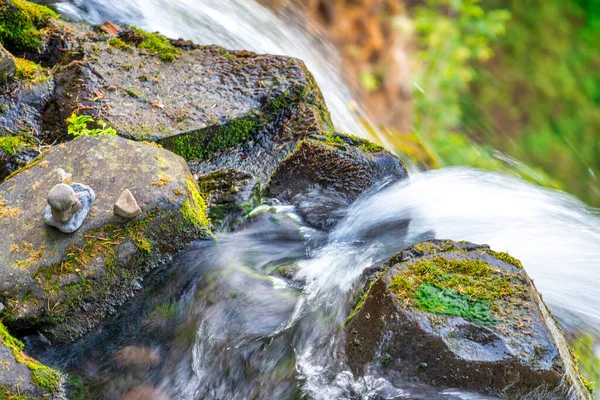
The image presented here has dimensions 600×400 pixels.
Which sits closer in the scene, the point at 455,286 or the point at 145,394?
the point at 455,286

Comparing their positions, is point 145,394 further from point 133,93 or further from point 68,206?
point 133,93

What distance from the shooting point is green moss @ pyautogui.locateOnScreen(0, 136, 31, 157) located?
3.81 m

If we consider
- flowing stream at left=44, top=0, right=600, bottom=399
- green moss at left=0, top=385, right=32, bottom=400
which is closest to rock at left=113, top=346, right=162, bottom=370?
flowing stream at left=44, top=0, right=600, bottom=399

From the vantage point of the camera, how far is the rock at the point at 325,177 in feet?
13.0

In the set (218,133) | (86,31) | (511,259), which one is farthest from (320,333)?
(86,31)

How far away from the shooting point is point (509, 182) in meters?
4.87

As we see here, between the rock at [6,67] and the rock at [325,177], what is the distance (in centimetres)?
195

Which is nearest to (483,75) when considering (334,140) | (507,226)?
(507,226)

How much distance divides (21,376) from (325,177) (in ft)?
7.06

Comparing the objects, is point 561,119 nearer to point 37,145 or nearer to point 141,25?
point 141,25

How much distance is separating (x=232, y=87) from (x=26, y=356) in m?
2.43

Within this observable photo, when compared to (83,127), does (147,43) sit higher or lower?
higher

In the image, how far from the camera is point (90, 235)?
3.12 metres

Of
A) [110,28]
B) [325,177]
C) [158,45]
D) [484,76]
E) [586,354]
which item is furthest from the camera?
[484,76]
